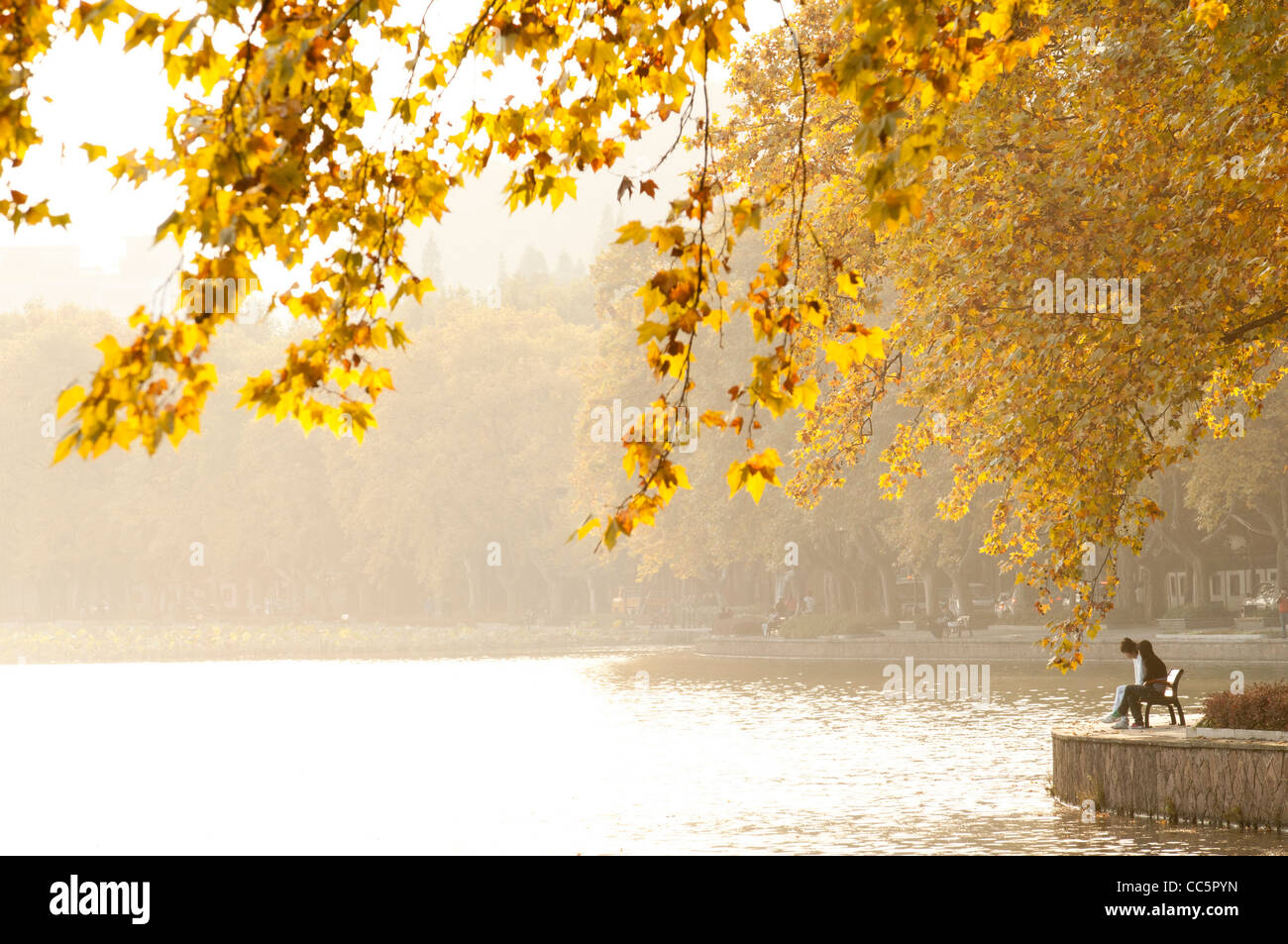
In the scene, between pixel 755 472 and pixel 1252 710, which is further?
pixel 1252 710

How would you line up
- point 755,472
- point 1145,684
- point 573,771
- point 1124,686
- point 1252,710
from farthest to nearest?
point 573,771 < point 1145,684 < point 1124,686 < point 1252,710 < point 755,472

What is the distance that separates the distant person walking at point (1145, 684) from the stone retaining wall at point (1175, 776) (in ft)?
3.59

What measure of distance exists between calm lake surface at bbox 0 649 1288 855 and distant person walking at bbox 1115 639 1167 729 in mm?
1374

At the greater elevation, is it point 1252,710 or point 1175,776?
point 1252,710

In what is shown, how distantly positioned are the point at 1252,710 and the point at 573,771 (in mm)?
9363

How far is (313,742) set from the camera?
27.4 meters

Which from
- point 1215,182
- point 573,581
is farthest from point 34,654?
point 1215,182

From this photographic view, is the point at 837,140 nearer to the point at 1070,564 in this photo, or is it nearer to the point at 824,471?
the point at 824,471

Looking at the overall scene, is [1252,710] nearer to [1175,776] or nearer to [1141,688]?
[1175,776]

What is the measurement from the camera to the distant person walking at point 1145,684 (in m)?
18.4

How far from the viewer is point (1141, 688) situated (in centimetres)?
1844

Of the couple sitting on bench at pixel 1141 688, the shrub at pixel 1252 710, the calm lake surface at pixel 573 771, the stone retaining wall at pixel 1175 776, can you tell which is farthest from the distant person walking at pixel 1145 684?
the shrub at pixel 1252 710

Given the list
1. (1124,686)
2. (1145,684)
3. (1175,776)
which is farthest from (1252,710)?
(1145,684)

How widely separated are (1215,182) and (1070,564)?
3820 mm
